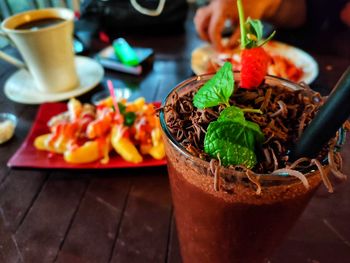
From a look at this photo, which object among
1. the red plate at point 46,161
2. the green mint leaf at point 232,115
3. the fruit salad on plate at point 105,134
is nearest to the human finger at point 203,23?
the fruit salad on plate at point 105,134

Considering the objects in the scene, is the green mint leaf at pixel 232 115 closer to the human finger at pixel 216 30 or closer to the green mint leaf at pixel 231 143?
the green mint leaf at pixel 231 143

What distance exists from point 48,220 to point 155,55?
2.51 feet

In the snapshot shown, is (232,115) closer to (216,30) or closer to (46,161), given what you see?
(46,161)

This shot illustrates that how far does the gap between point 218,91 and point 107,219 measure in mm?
376

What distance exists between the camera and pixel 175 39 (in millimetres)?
1339

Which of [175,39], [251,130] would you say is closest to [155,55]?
[175,39]

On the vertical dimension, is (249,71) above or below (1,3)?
above

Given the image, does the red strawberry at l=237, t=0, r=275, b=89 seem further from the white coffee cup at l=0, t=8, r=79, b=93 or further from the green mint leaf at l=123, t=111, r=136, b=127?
the white coffee cup at l=0, t=8, r=79, b=93

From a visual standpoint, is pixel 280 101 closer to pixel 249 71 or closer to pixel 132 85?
pixel 249 71

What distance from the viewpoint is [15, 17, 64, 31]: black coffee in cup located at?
102cm

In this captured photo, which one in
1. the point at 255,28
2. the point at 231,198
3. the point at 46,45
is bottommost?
the point at 46,45

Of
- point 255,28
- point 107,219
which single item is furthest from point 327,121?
point 107,219

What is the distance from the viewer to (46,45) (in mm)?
963

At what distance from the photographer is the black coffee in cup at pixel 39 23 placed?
3.34 feet
